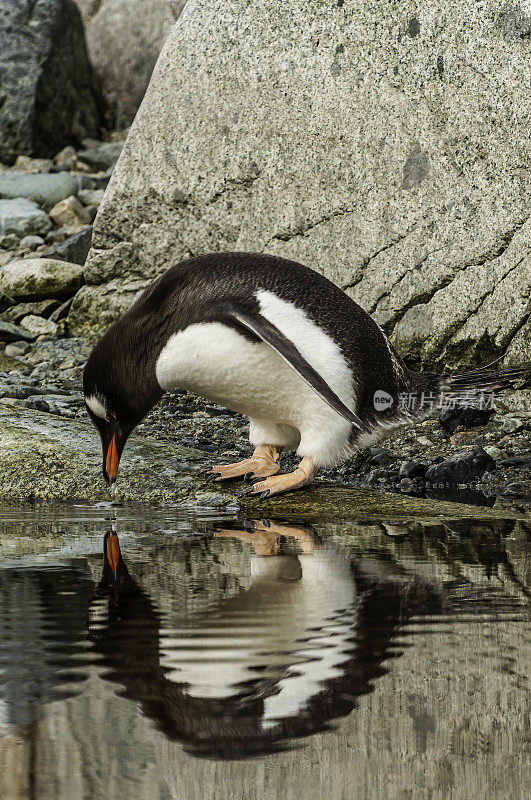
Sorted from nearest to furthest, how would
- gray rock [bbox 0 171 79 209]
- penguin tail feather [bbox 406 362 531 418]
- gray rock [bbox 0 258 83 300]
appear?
penguin tail feather [bbox 406 362 531 418]
gray rock [bbox 0 258 83 300]
gray rock [bbox 0 171 79 209]

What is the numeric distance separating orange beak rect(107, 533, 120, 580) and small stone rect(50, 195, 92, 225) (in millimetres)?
6014

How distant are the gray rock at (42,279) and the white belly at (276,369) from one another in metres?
3.60

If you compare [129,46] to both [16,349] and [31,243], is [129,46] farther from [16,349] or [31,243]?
[16,349]

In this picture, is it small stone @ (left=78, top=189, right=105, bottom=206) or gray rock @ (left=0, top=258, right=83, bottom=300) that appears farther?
small stone @ (left=78, top=189, right=105, bottom=206)

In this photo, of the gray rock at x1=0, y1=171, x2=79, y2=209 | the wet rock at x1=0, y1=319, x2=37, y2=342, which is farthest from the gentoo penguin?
the gray rock at x1=0, y1=171, x2=79, y2=209

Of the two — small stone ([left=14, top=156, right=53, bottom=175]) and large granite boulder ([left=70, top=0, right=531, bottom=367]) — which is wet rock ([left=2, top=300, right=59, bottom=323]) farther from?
small stone ([left=14, top=156, right=53, bottom=175])

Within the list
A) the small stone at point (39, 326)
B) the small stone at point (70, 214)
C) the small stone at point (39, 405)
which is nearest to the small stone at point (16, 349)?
the small stone at point (39, 326)

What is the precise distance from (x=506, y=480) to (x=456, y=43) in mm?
2489

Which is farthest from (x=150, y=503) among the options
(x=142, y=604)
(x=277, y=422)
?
(x=142, y=604)

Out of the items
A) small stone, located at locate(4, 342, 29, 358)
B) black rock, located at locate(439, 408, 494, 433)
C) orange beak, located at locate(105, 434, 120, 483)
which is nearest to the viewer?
orange beak, located at locate(105, 434, 120, 483)

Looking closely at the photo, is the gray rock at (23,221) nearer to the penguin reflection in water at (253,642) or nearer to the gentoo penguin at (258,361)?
the gentoo penguin at (258,361)

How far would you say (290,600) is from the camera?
1914mm

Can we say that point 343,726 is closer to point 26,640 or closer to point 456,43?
point 26,640

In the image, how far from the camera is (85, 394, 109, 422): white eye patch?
3586mm
